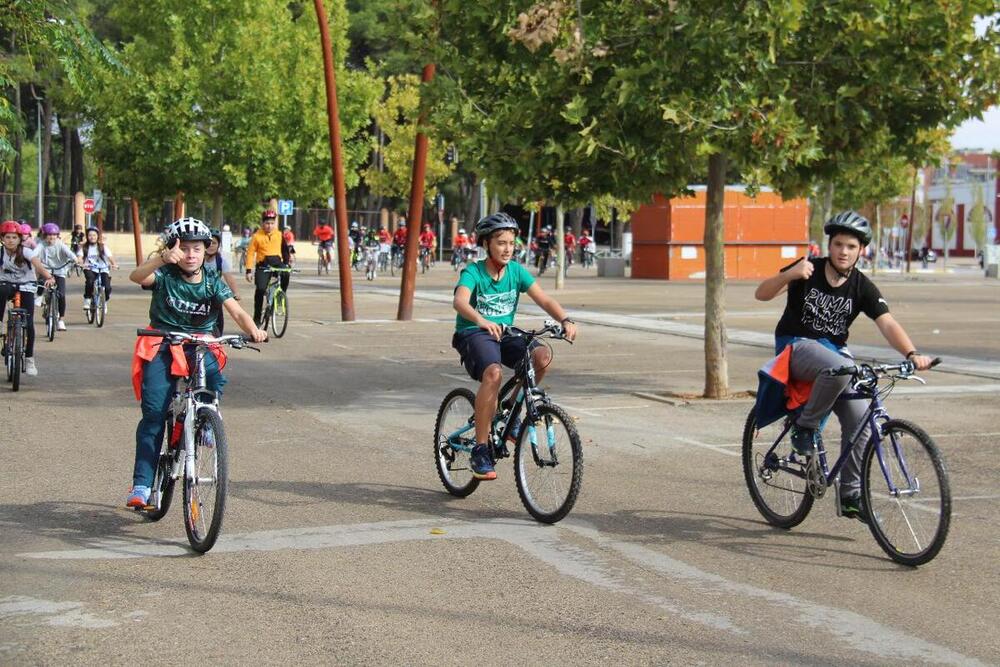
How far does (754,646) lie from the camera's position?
5.52 metres

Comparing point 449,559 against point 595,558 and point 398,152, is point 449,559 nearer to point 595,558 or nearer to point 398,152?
point 595,558

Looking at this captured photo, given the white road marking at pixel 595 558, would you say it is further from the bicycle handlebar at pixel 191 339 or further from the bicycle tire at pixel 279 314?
the bicycle tire at pixel 279 314

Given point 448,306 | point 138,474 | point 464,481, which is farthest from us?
point 448,306

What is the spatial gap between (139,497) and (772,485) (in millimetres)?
3300

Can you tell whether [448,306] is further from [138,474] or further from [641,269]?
[138,474]

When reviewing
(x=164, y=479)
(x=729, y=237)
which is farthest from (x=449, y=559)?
(x=729, y=237)

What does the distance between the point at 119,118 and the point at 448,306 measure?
12.2m

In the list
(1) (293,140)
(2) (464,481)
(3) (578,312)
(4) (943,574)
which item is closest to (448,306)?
(3) (578,312)

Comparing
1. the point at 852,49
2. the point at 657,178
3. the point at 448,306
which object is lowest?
the point at 448,306

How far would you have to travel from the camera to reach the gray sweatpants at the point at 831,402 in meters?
7.36

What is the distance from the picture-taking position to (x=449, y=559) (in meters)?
7.06

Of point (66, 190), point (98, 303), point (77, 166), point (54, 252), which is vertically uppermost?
point (77, 166)

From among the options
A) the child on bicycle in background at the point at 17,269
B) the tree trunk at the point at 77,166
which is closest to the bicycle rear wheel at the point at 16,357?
the child on bicycle in background at the point at 17,269

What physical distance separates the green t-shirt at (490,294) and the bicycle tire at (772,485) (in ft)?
4.92
